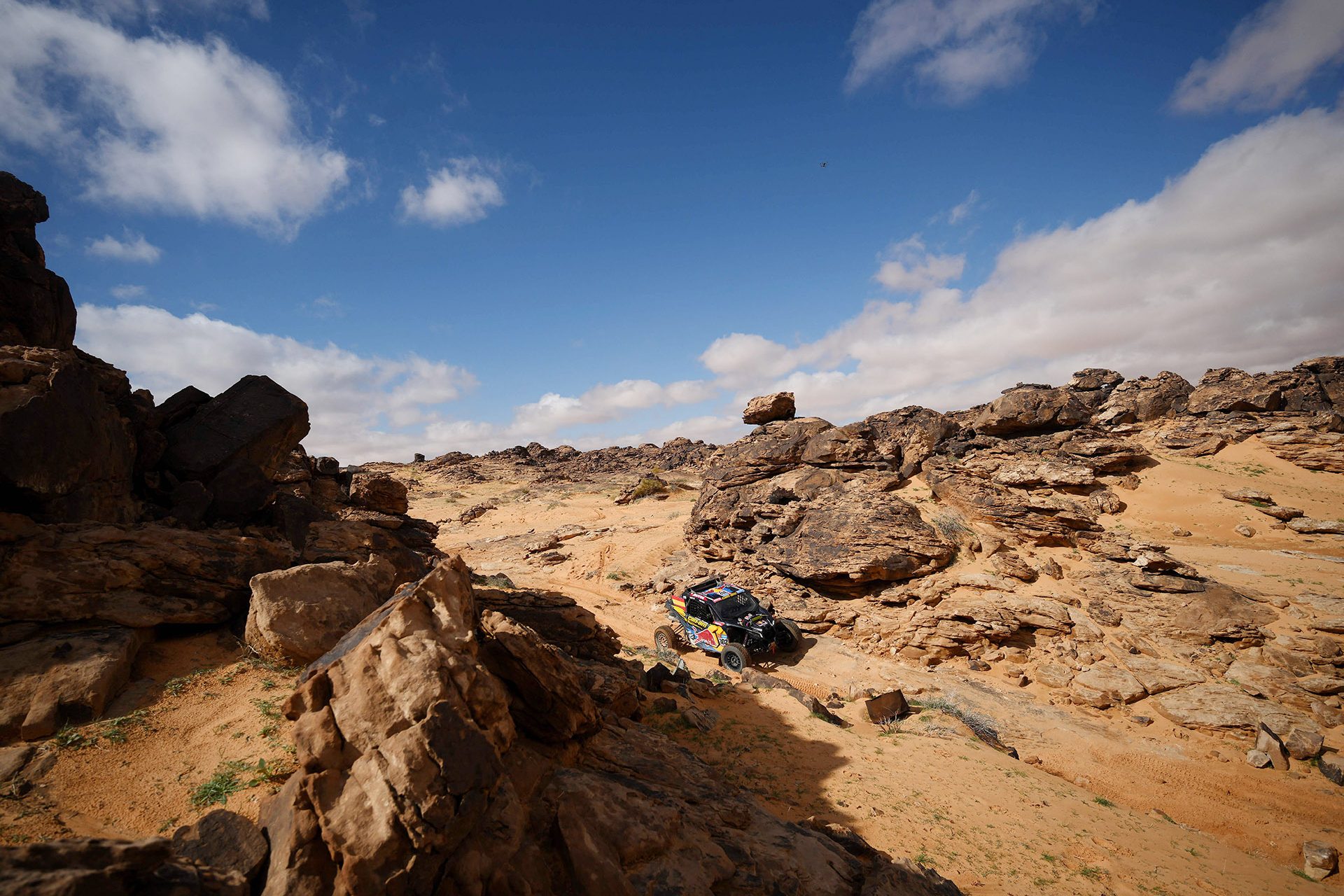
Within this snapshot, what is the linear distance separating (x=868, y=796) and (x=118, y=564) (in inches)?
441

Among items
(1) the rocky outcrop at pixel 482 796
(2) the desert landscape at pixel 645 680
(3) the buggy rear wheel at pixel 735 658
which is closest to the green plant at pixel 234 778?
(2) the desert landscape at pixel 645 680

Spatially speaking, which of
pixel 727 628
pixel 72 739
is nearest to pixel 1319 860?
pixel 727 628

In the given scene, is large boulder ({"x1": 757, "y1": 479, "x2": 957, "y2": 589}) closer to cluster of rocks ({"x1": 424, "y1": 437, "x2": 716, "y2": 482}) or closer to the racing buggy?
the racing buggy

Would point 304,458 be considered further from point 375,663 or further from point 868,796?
point 868,796

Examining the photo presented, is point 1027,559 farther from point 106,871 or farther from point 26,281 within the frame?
point 26,281

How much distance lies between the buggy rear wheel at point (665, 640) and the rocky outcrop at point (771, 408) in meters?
11.6

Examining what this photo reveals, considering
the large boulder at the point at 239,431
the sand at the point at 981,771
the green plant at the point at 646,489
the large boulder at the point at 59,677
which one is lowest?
the sand at the point at 981,771

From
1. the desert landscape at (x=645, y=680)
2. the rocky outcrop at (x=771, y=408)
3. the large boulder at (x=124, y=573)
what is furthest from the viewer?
the rocky outcrop at (x=771, y=408)

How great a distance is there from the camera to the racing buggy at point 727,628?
14.1 meters

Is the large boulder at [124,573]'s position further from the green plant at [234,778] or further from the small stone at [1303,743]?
the small stone at [1303,743]

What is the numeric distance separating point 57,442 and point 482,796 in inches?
323

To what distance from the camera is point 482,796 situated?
418cm

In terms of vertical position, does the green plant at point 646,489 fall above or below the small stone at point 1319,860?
above

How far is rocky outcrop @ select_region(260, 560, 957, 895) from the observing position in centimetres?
377
